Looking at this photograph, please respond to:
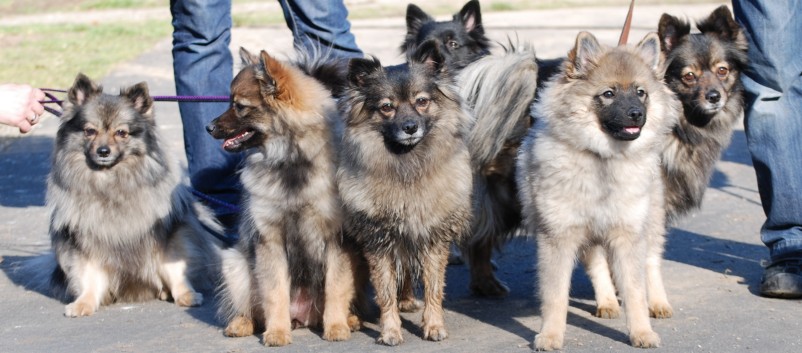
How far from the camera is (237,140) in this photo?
14.9 feet

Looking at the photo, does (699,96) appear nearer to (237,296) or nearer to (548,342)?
(548,342)

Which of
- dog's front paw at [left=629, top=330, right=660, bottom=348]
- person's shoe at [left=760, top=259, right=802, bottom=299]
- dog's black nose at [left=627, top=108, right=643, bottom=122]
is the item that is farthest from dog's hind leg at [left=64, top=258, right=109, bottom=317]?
person's shoe at [left=760, top=259, right=802, bottom=299]

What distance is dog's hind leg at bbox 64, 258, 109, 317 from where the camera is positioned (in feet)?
17.1

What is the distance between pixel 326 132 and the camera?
463 cm

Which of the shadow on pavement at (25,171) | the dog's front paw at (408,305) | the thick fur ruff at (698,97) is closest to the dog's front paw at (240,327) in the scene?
the dog's front paw at (408,305)

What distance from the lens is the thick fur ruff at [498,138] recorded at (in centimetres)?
504

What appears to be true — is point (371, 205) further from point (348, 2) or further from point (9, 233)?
point (348, 2)

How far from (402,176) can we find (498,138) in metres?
0.78

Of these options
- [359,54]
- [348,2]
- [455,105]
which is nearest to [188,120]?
[359,54]

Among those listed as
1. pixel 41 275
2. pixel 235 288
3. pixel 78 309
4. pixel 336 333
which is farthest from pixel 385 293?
pixel 41 275

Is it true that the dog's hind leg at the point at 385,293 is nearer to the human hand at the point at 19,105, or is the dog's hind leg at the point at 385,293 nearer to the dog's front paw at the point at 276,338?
the dog's front paw at the point at 276,338

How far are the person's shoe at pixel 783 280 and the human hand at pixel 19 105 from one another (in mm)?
3719

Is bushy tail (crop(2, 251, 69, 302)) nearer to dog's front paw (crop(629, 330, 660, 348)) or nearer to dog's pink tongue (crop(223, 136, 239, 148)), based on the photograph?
dog's pink tongue (crop(223, 136, 239, 148))

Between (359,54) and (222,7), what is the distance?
94 centimetres
